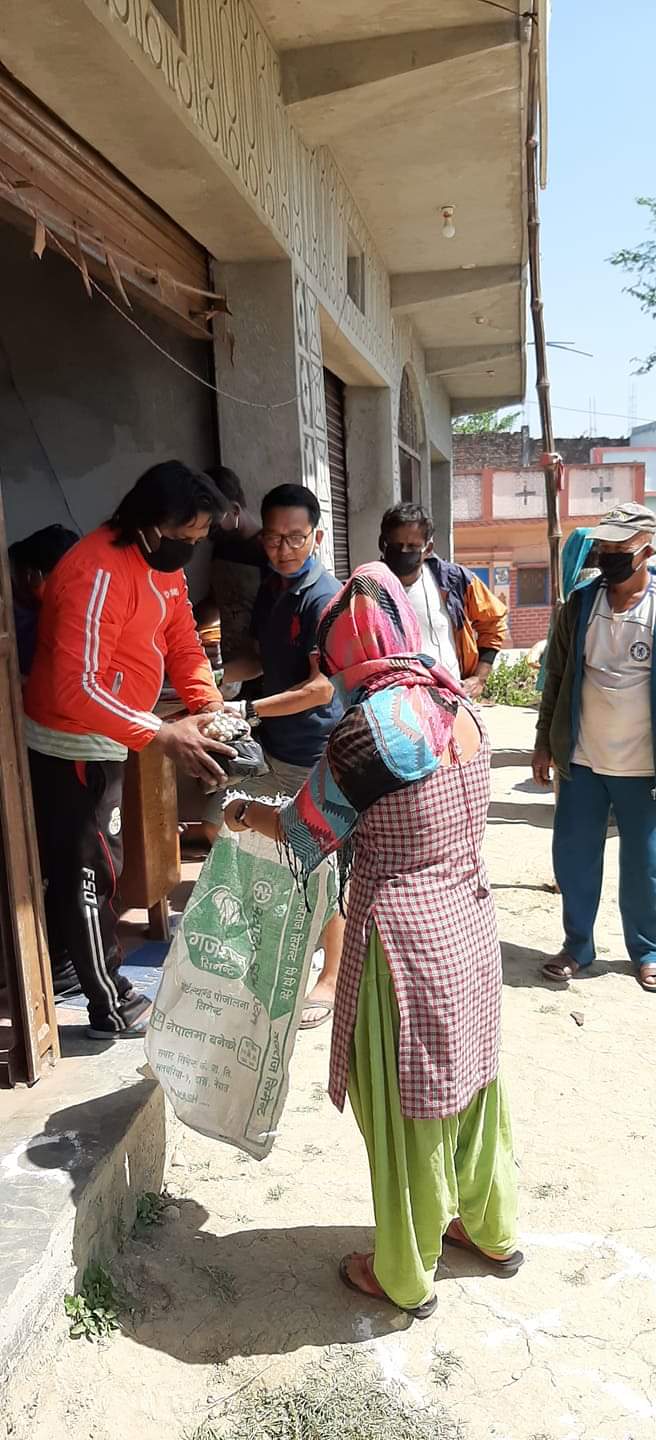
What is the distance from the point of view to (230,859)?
2361 millimetres

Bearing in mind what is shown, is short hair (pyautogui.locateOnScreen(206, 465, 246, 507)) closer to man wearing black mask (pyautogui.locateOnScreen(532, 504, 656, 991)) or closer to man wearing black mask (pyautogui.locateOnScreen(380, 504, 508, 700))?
man wearing black mask (pyautogui.locateOnScreen(380, 504, 508, 700))

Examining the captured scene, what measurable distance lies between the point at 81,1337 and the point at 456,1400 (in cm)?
76

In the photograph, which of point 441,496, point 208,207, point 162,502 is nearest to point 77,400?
point 208,207

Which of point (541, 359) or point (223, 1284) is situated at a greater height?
point (541, 359)

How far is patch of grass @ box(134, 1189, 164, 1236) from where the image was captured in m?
2.43

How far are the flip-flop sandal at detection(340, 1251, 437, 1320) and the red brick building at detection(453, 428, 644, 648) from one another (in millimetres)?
21634

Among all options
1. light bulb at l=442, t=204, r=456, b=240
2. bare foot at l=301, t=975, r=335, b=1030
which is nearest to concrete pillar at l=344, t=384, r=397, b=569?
light bulb at l=442, t=204, r=456, b=240

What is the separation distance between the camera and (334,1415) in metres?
1.91

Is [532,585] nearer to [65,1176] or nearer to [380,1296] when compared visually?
[380,1296]

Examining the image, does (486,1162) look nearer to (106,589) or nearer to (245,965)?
(245,965)

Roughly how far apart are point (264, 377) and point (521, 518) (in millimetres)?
19586

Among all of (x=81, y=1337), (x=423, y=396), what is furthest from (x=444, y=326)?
(x=81, y=1337)

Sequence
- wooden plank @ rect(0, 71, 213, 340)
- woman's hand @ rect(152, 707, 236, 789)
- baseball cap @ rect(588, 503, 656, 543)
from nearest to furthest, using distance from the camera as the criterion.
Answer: woman's hand @ rect(152, 707, 236, 789) < wooden plank @ rect(0, 71, 213, 340) < baseball cap @ rect(588, 503, 656, 543)

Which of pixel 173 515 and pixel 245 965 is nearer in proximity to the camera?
pixel 245 965
